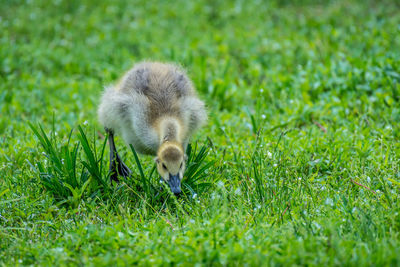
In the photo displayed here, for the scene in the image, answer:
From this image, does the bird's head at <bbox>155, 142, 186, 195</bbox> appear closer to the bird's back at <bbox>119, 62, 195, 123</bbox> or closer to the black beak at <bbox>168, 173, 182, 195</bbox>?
the black beak at <bbox>168, 173, 182, 195</bbox>

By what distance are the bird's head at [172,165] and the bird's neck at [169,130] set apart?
0.45ft

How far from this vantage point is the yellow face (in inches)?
155

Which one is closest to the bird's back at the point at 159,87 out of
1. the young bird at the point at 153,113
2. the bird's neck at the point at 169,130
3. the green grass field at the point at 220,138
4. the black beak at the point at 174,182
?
the young bird at the point at 153,113

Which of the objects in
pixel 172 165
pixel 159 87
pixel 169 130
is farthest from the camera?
pixel 159 87

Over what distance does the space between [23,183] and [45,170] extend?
0.81ft

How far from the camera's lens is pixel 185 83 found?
5.07m

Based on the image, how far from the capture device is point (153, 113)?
4547 millimetres

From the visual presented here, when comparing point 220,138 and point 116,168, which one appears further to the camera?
point 220,138

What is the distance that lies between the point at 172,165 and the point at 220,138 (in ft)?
5.76

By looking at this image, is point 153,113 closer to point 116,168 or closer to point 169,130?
point 169,130

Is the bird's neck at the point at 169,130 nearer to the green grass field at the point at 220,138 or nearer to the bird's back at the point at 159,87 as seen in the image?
the bird's back at the point at 159,87

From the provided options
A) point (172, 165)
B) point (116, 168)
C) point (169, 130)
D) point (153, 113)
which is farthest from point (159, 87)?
point (172, 165)

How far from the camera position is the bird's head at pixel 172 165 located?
12.9 ft

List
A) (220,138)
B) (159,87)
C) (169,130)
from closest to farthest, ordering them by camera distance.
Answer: (169,130) → (159,87) → (220,138)
